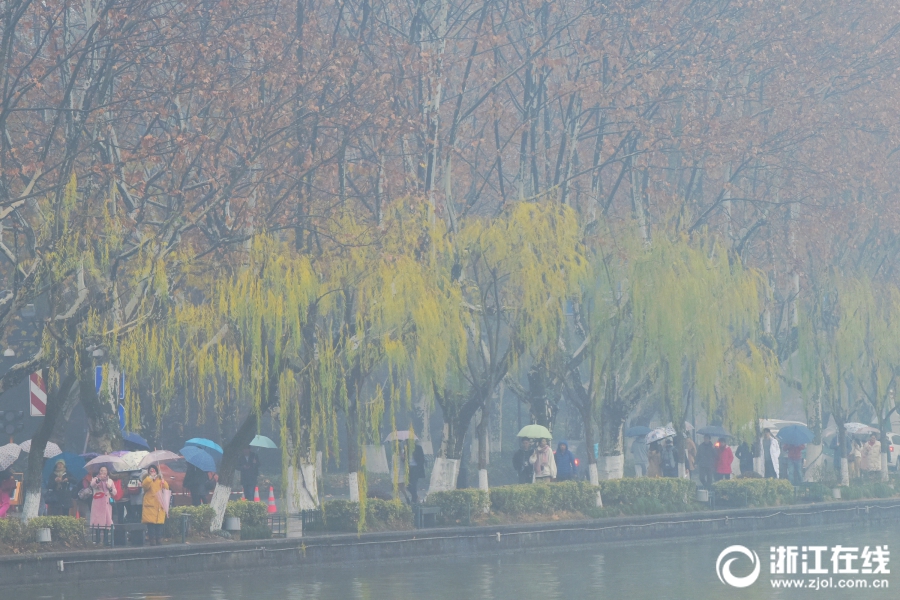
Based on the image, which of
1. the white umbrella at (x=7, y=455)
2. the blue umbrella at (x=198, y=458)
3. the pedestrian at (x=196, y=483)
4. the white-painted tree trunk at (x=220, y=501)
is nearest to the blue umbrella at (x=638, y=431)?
the pedestrian at (x=196, y=483)

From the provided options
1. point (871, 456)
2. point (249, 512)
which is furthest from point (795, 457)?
point (249, 512)

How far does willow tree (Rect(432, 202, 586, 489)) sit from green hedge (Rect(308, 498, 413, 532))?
2469 millimetres

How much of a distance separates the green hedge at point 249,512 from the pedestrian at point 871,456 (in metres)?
21.0

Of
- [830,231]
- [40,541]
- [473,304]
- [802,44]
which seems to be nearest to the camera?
[40,541]

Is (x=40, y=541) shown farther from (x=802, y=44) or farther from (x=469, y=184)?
(x=802, y=44)

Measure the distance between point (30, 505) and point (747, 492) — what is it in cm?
1726

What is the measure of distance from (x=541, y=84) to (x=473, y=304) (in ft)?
16.5

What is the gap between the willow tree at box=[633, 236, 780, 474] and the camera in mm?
30453

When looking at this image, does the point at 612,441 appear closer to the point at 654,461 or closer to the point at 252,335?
the point at 654,461

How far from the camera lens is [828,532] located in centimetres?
3192

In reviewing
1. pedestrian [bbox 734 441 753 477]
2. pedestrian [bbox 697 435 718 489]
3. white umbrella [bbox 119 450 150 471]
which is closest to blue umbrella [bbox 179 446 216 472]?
white umbrella [bbox 119 450 150 471]

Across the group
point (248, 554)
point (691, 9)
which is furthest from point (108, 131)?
point (691, 9)

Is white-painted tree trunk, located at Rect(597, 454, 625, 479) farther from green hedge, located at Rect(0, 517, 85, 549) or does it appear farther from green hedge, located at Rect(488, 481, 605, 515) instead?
green hedge, located at Rect(0, 517, 85, 549)

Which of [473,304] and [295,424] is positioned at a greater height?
[473,304]
